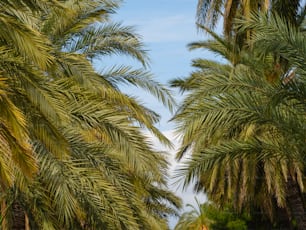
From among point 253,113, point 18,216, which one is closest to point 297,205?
point 253,113

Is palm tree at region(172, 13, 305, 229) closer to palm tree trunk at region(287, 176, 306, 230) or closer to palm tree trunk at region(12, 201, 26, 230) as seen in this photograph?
palm tree trunk at region(12, 201, 26, 230)

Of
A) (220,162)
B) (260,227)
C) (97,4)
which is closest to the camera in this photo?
(220,162)

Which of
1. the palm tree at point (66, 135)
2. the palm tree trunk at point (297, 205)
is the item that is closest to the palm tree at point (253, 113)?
the palm tree at point (66, 135)

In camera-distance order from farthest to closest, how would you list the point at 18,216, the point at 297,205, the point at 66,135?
the point at 297,205, the point at 18,216, the point at 66,135

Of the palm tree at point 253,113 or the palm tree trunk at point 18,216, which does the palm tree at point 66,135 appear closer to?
the palm tree trunk at point 18,216

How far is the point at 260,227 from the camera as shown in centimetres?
3366

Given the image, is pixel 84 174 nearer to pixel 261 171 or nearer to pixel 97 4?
pixel 97 4

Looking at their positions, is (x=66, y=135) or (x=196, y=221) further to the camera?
(x=196, y=221)

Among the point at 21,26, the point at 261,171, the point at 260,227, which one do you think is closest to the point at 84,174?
the point at 21,26

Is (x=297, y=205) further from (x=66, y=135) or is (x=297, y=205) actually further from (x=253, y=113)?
(x=66, y=135)

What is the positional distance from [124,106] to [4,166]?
7.87m

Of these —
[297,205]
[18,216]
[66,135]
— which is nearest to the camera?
[66,135]

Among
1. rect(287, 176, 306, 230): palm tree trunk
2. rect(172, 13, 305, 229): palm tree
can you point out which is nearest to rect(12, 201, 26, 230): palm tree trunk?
rect(172, 13, 305, 229): palm tree

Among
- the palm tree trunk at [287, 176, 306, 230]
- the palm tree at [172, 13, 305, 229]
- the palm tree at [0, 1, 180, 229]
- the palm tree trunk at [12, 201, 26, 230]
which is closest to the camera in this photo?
the palm tree at [0, 1, 180, 229]
